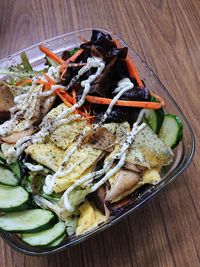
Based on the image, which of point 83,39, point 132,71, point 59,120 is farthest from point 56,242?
point 83,39

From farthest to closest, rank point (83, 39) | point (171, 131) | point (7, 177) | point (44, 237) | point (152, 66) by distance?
point (152, 66) < point (83, 39) < point (171, 131) < point (7, 177) < point (44, 237)

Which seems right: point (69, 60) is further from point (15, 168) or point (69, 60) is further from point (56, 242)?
point (56, 242)

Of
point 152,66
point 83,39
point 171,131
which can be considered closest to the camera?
point 171,131

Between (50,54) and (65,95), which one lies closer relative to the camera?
(65,95)

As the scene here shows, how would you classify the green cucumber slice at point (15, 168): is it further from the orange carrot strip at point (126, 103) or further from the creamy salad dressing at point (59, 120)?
the orange carrot strip at point (126, 103)

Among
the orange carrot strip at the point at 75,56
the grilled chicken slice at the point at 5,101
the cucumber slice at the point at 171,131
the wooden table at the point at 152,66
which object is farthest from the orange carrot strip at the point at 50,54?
the cucumber slice at the point at 171,131

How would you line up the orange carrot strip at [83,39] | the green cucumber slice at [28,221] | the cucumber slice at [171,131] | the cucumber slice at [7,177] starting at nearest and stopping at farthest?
1. the green cucumber slice at [28,221]
2. the cucumber slice at [7,177]
3. the cucumber slice at [171,131]
4. the orange carrot strip at [83,39]
